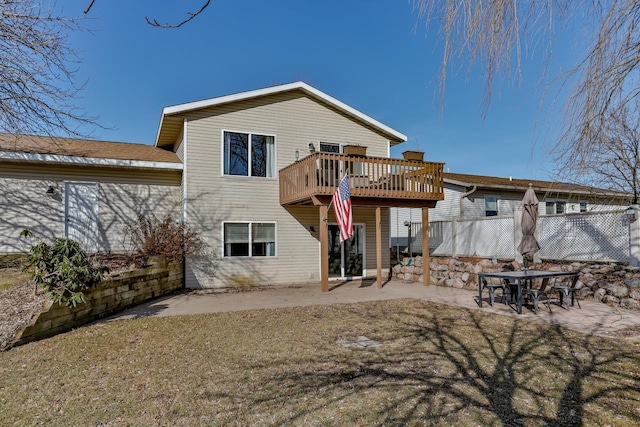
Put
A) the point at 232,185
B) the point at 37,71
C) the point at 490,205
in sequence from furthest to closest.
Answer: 1. the point at 490,205
2. the point at 232,185
3. the point at 37,71

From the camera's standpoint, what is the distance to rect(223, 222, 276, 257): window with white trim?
38.9 feet

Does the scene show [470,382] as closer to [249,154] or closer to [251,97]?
[249,154]

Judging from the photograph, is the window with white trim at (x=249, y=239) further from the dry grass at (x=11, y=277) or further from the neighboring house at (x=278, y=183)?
the dry grass at (x=11, y=277)

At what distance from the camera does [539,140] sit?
2895mm

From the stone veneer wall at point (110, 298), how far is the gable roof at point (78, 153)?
325cm

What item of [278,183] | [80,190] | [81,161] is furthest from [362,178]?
[80,190]

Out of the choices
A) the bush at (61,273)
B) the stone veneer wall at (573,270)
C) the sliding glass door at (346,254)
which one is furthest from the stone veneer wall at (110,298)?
the stone veneer wall at (573,270)

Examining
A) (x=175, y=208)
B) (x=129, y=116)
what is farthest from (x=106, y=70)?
(x=175, y=208)

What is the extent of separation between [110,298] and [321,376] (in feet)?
17.6

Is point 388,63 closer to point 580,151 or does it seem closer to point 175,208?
point 580,151

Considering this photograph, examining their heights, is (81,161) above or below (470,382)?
above

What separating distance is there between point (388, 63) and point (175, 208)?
1026 centimetres

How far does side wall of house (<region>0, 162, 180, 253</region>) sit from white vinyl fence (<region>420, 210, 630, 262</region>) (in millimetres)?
9391

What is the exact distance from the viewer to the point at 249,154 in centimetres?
1234
